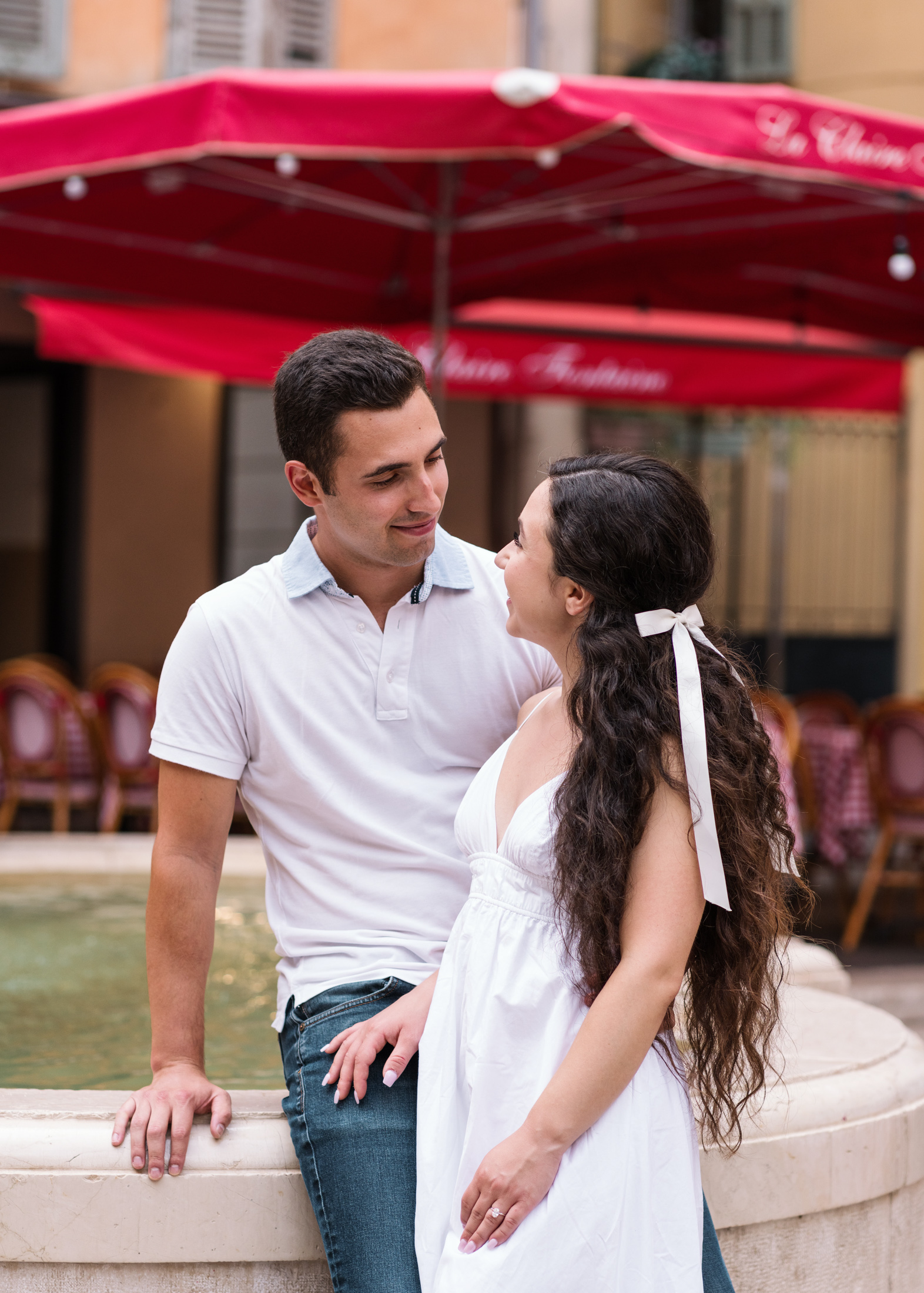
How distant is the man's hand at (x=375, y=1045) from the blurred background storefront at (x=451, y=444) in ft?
24.1

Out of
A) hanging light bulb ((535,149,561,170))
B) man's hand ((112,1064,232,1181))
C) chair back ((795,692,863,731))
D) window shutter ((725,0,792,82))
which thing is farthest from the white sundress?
window shutter ((725,0,792,82))

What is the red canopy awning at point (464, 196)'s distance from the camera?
385 cm

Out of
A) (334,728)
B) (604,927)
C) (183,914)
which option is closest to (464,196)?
(334,728)

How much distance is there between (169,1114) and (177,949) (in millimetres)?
212

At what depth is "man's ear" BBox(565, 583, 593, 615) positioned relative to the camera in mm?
1642

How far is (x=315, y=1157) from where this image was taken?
171 centimetres

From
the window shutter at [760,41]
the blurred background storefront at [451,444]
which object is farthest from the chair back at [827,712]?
the window shutter at [760,41]

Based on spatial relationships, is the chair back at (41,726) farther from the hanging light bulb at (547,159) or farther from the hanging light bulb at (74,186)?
the hanging light bulb at (547,159)

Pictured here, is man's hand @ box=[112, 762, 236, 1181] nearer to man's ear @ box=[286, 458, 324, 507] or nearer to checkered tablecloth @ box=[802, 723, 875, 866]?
man's ear @ box=[286, 458, 324, 507]

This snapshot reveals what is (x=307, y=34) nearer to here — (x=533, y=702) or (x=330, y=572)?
(x=330, y=572)

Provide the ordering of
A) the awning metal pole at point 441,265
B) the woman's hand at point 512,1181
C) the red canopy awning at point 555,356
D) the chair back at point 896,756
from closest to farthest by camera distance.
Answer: the woman's hand at point 512,1181
the awning metal pole at point 441,265
the chair back at point 896,756
the red canopy awning at point 555,356

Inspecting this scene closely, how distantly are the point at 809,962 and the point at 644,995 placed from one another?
5.24 feet

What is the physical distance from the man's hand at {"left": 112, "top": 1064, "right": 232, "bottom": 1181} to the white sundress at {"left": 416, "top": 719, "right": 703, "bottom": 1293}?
0.30 meters

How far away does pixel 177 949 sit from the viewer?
74.5 inches
